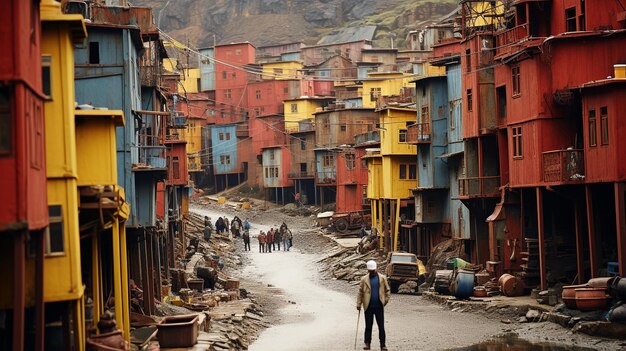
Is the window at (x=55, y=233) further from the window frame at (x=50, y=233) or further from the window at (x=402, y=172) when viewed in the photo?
the window at (x=402, y=172)

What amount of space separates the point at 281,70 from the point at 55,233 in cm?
11305

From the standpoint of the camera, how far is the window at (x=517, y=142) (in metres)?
49.8

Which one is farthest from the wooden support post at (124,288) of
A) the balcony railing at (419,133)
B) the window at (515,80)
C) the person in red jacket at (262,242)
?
the person in red jacket at (262,242)

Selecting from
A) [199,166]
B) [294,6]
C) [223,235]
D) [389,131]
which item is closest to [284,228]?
[223,235]

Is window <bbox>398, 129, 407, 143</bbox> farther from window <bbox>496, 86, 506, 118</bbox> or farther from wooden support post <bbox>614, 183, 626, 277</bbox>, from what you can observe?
wooden support post <bbox>614, 183, 626, 277</bbox>

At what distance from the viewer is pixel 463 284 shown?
48750 mm

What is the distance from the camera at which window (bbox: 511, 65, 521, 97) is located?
50.1 m

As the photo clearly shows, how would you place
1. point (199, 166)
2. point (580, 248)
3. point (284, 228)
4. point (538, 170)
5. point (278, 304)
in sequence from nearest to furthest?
point (580, 248)
point (538, 170)
point (278, 304)
point (284, 228)
point (199, 166)

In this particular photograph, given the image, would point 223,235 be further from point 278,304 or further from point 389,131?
point 278,304

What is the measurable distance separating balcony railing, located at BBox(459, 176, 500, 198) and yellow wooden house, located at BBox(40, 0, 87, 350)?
111 ft

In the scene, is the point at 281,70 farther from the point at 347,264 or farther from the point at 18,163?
the point at 18,163

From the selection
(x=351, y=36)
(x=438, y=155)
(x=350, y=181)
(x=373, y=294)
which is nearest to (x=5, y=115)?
(x=373, y=294)

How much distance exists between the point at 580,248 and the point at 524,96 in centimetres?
782

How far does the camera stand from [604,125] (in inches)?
1644
